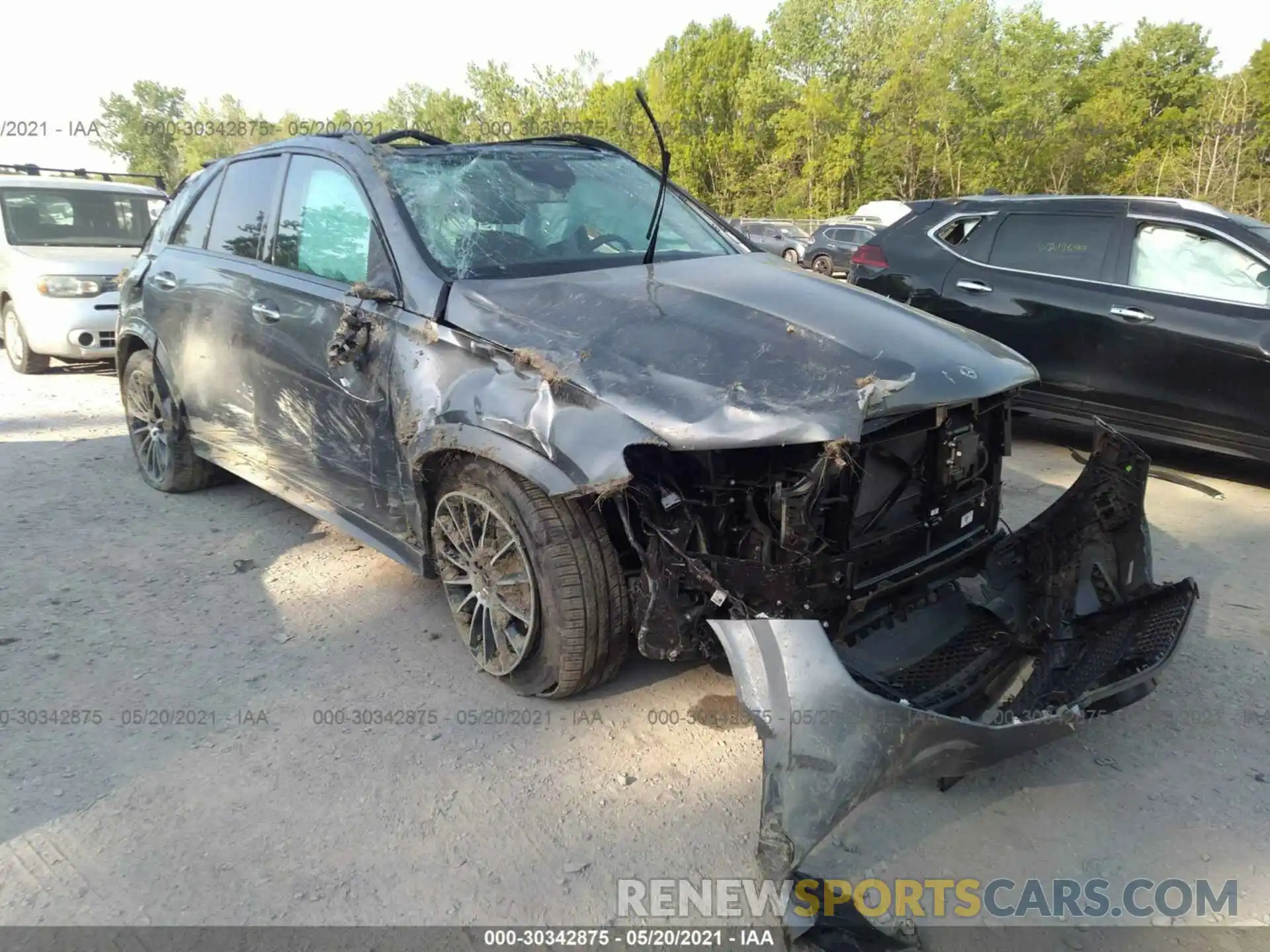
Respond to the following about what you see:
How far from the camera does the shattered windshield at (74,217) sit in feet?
28.6

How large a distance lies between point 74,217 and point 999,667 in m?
10.0

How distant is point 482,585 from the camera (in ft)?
10.5

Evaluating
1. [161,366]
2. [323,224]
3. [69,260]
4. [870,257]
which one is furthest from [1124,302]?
[69,260]

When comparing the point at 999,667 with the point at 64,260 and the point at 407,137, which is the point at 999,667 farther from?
the point at 64,260

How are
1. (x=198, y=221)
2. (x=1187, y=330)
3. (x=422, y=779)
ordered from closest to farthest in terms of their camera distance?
(x=422, y=779), (x=198, y=221), (x=1187, y=330)

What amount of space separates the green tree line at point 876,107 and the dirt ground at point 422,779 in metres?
34.4

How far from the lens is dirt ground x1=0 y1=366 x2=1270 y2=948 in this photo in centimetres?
237

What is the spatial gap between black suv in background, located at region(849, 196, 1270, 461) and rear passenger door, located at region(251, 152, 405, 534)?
177 inches

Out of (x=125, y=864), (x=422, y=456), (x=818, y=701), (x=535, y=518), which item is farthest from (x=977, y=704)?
(x=125, y=864)

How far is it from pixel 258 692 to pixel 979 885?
2.53 m

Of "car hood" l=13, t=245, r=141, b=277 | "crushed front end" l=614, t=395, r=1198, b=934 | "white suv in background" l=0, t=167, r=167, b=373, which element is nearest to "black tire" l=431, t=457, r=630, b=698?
"crushed front end" l=614, t=395, r=1198, b=934

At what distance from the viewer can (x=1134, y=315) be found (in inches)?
217

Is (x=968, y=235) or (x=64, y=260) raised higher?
(x=968, y=235)

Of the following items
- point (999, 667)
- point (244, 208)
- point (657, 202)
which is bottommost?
point (999, 667)
